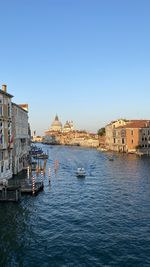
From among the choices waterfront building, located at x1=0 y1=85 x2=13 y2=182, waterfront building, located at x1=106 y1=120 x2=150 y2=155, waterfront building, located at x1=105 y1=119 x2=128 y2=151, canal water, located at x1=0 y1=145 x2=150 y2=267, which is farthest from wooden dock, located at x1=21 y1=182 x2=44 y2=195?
waterfront building, located at x1=105 y1=119 x2=128 y2=151

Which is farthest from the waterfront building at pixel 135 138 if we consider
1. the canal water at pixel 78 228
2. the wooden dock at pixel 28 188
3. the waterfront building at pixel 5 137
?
the wooden dock at pixel 28 188

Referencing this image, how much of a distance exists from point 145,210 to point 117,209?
3.25 metres

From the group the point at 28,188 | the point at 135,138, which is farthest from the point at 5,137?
the point at 135,138

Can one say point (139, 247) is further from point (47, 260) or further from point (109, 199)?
→ point (109, 199)

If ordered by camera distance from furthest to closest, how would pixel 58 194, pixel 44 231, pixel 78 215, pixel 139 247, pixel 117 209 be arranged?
pixel 58 194 → pixel 117 209 → pixel 78 215 → pixel 44 231 → pixel 139 247

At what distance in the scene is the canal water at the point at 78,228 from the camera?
23.7 m

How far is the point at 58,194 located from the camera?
46.4 meters

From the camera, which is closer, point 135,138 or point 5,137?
point 5,137

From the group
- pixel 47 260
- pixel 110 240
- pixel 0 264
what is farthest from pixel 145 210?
pixel 0 264

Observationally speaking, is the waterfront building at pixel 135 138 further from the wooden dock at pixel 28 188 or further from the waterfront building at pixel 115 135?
the wooden dock at pixel 28 188

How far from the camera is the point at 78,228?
30578 mm

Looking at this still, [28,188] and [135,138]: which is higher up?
[135,138]

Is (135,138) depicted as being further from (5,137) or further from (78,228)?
(78,228)

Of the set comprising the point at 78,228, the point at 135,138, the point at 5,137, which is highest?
the point at 135,138
